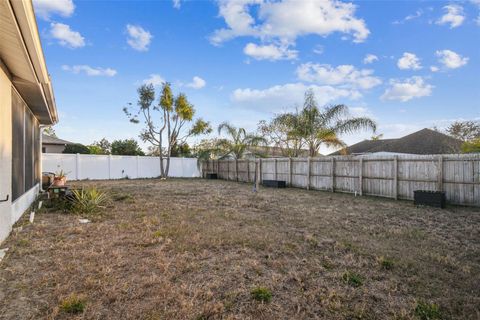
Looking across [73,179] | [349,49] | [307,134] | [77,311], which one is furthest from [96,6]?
[73,179]

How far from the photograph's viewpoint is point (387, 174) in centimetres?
955

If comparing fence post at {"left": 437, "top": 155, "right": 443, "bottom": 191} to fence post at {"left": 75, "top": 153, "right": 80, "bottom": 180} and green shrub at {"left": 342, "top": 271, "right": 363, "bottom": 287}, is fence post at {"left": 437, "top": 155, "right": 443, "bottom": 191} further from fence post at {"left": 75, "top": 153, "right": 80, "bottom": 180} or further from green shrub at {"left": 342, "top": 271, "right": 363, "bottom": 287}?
fence post at {"left": 75, "top": 153, "right": 80, "bottom": 180}

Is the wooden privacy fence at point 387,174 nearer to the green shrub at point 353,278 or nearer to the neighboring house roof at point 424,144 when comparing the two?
the neighboring house roof at point 424,144

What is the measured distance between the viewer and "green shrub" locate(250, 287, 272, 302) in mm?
2314

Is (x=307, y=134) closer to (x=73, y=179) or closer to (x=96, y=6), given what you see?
(x=96, y=6)

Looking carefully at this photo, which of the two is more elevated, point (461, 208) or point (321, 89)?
point (321, 89)

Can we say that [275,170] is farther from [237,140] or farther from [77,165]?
[77,165]

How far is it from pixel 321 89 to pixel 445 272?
13.2 m

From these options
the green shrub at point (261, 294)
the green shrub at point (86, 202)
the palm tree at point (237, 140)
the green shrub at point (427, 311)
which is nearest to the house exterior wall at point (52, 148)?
the palm tree at point (237, 140)

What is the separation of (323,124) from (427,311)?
510 inches

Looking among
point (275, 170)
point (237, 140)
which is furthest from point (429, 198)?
point (237, 140)

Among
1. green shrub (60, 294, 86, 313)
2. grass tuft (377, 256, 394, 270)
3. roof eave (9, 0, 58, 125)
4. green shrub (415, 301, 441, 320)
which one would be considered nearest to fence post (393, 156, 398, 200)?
grass tuft (377, 256, 394, 270)

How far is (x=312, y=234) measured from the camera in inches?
177

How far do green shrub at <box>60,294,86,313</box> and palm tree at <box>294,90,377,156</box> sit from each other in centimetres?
1358
